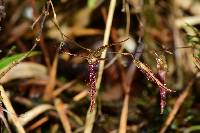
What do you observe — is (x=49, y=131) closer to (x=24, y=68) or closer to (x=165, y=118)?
(x=24, y=68)

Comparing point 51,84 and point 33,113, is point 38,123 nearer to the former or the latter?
point 33,113

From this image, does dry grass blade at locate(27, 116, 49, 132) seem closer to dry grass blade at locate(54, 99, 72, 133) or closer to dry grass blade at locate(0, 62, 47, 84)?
dry grass blade at locate(54, 99, 72, 133)

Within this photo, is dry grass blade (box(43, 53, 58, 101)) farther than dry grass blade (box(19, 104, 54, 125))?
Yes

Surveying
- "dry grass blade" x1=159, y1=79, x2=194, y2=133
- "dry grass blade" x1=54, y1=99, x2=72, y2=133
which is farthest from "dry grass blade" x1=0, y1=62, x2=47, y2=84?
"dry grass blade" x1=159, y1=79, x2=194, y2=133

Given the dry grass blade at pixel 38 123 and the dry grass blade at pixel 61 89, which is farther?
the dry grass blade at pixel 61 89

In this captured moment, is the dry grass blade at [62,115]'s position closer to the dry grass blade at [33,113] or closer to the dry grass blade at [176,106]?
the dry grass blade at [33,113]

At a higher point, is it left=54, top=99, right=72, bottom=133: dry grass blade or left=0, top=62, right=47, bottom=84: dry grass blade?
left=0, top=62, right=47, bottom=84: dry grass blade

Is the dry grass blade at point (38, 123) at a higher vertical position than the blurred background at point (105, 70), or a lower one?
lower

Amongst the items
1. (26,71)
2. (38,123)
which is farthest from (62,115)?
(26,71)

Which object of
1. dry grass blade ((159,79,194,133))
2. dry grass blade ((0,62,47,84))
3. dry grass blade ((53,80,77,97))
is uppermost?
dry grass blade ((0,62,47,84))

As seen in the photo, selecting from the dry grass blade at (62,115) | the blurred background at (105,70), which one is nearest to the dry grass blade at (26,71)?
the blurred background at (105,70)
